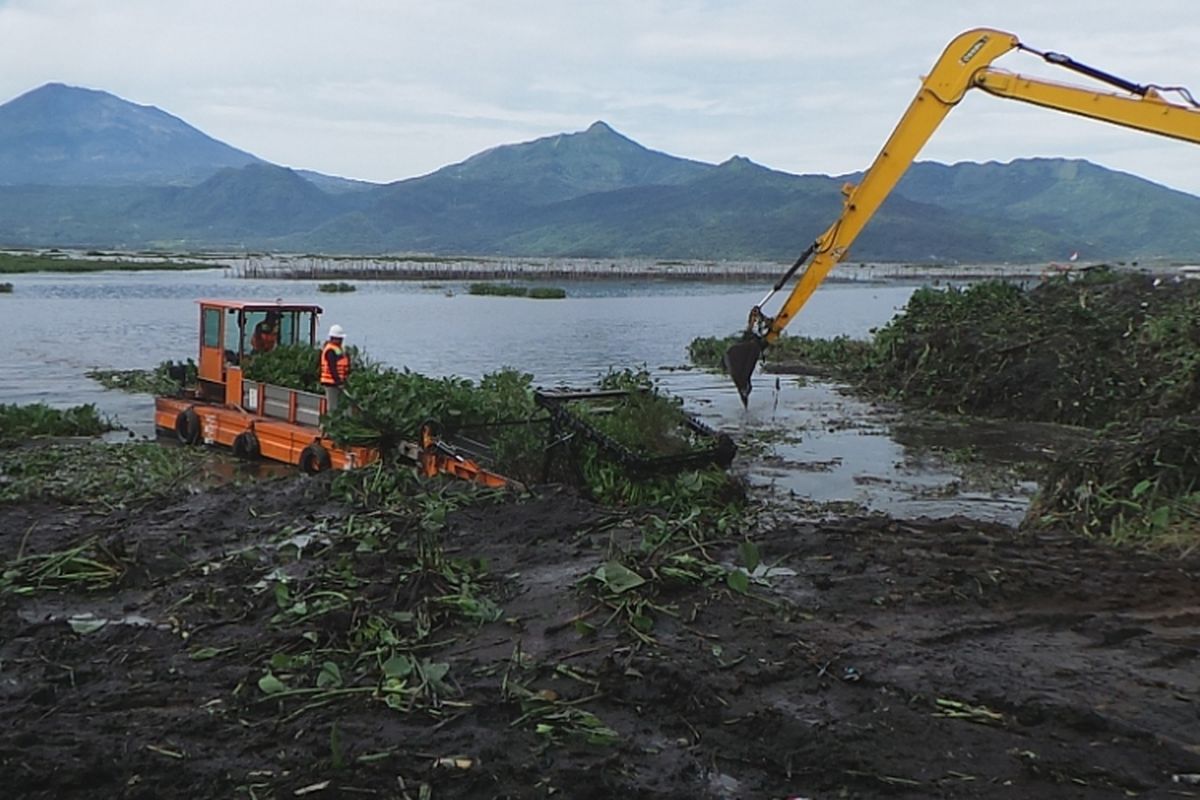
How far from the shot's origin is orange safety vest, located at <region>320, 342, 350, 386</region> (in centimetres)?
1349

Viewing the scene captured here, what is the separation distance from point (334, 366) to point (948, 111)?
7789 millimetres

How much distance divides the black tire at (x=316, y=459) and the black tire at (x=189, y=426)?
332 cm

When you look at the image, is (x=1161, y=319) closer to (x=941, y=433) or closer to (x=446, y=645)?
(x=941, y=433)

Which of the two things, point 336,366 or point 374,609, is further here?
point 336,366

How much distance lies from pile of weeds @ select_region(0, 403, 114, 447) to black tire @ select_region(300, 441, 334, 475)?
513 centimetres

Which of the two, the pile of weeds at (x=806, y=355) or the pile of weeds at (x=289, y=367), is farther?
the pile of weeds at (x=806, y=355)

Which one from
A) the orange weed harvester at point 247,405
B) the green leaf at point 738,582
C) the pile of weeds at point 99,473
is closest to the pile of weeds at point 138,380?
the orange weed harvester at point 247,405

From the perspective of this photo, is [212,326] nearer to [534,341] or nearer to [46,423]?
[46,423]

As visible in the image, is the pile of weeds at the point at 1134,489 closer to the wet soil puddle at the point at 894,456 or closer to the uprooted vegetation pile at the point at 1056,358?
the uprooted vegetation pile at the point at 1056,358

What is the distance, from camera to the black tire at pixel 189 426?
1667 cm

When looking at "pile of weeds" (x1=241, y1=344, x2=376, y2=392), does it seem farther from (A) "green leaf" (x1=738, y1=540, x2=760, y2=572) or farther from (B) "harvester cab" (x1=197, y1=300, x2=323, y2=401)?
(A) "green leaf" (x1=738, y1=540, x2=760, y2=572)

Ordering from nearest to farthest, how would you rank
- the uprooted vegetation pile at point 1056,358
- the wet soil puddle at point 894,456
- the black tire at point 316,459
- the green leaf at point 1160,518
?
the green leaf at point 1160,518
the wet soil puddle at point 894,456
the black tire at point 316,459
the uprooted vegetation pile at point 1056,358

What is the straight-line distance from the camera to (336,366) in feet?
44.5

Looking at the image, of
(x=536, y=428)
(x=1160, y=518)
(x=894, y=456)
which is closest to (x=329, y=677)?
(x=536, y=428)
